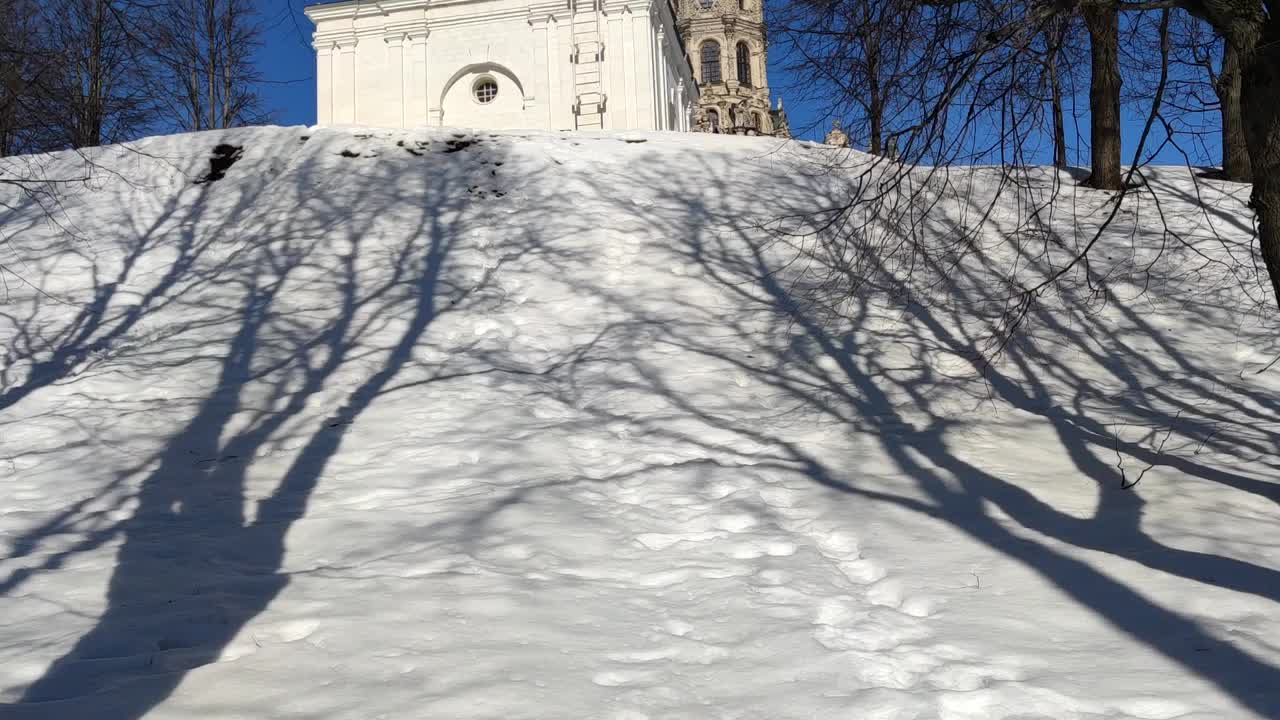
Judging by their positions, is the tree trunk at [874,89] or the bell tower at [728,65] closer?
the tree trunk at [874,89]

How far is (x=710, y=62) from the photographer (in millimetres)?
53719

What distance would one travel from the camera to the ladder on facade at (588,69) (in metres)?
27.0

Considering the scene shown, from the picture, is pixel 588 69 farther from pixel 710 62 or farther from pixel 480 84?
pixel 710 62

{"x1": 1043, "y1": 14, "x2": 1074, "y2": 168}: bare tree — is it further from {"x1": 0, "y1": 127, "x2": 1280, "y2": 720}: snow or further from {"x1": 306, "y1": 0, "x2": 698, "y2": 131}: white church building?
{"x1": 306, "y1": 0, "x2": 698, "y2": 131}: white church building

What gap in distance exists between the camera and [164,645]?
3.54 metres

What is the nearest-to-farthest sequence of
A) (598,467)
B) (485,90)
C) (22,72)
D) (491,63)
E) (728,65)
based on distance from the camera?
1. (22,72)
2. (598,467)
3. (491,63)
4. (485,90)
5. (728,65)

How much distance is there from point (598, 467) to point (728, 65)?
165 ft

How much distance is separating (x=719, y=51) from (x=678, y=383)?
4951 centimetres

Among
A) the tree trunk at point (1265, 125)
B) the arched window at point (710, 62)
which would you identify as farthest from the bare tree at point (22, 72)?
the arched window at point (710, 62)

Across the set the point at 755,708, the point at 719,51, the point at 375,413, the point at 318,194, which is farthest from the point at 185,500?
the point at 719,51

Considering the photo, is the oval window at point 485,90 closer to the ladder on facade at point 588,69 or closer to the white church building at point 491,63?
the white church building at point 491,63

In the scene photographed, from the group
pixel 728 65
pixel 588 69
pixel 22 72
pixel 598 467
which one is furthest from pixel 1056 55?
pixel 728 65

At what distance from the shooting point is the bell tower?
171ft

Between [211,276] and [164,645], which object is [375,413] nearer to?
[164,645]
